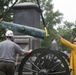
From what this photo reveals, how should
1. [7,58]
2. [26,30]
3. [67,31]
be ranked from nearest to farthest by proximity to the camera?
[7,58]
[26,30]
[67,31]

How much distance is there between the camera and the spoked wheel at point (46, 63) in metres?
6.59

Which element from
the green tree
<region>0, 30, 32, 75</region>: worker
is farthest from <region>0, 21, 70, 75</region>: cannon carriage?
the green tree

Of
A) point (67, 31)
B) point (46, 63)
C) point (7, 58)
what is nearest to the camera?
point (7, 58)

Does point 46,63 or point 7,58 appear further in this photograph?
point 46,63

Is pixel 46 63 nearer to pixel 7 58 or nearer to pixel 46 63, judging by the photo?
pixel 46 63

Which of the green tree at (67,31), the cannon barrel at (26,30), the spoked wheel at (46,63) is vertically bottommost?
the green tree at (67,31)

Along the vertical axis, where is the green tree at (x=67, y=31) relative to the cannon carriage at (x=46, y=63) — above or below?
below

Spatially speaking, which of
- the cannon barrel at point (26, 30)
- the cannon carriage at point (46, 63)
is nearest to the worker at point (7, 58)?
the cannon carriage at point (46, 63)

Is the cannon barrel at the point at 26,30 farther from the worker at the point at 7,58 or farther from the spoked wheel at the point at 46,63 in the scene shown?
the worker at the point at 7,58

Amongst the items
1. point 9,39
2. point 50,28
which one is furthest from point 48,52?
point 50,28

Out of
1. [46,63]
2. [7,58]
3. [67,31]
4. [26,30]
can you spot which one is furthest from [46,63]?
[67,31]

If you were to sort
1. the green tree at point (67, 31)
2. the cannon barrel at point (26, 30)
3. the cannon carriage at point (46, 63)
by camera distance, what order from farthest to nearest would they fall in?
the green tree at point (67, 31) < the cannon barrel at point (26, 30) < the cannon carriage at point (46, 63)

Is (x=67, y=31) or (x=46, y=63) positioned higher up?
(x=46, y=63)

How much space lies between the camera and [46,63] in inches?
270
